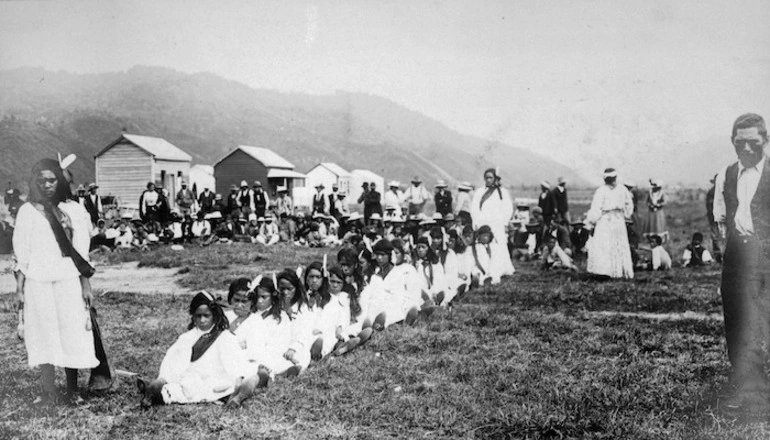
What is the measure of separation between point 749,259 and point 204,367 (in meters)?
4.19

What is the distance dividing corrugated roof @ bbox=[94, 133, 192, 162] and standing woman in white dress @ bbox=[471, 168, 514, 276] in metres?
23.0

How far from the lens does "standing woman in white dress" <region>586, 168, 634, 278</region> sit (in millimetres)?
11383

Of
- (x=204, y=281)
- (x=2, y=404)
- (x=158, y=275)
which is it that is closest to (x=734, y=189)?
(x=2, y=404)

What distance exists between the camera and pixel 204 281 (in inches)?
439

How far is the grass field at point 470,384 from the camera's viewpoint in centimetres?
427

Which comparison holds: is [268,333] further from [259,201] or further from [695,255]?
[259,201]

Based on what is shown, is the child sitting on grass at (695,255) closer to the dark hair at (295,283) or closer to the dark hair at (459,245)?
the dark hair at (459,245)

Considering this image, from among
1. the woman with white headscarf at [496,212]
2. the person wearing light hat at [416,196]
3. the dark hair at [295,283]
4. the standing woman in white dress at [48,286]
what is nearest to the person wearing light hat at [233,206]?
the person wearing light hat at [416,196]

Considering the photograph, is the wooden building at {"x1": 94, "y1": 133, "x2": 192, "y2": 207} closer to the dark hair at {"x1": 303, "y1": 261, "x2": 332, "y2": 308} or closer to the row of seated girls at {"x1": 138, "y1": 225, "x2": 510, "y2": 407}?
the row of seated girls at {"x1": 138, "y1": 225, "x2": 510, "y2": 407}

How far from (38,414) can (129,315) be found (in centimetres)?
377

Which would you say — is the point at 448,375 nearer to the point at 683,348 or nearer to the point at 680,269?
the point at 683,348

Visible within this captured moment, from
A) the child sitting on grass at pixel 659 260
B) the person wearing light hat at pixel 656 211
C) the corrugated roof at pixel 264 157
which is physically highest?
the corrugated roof at pixel 264 157

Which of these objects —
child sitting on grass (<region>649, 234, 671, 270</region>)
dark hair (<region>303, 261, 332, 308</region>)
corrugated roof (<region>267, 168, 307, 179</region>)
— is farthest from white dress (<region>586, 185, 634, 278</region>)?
corrugated roof (<region>267, 168, 307, 179</region>)

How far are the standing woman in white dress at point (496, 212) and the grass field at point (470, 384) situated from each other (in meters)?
3.09
